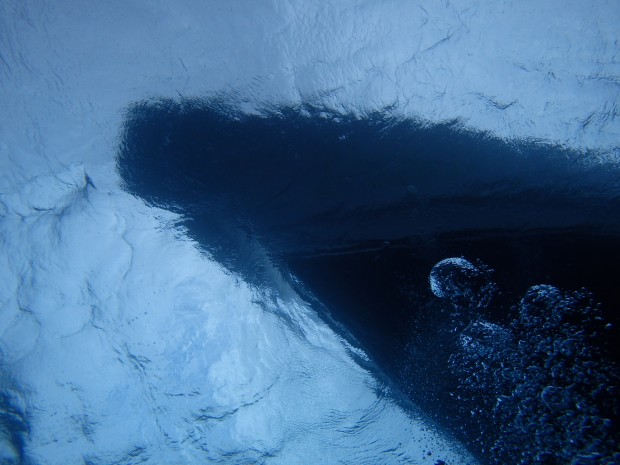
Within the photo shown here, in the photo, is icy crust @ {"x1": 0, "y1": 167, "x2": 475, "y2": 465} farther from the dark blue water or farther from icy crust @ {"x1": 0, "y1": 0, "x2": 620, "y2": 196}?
icy crust @ {"x1": 0, "y1": 0, "x2": 620, "y2": 196}

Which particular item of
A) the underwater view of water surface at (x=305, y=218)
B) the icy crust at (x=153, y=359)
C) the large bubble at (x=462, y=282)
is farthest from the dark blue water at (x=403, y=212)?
the icy crust at (x=153, y=359)

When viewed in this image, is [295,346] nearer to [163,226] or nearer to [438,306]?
[438,306]

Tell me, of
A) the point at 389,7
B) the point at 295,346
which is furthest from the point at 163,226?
the point at 389,7

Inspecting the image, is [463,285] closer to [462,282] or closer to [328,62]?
[462,282]

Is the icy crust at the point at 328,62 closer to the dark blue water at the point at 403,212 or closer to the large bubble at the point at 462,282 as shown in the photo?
the dark blue water at the point at 403,212

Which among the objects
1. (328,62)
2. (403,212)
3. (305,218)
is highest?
(328,62)

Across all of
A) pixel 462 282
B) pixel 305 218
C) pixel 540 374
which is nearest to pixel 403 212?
pixel 462 282
